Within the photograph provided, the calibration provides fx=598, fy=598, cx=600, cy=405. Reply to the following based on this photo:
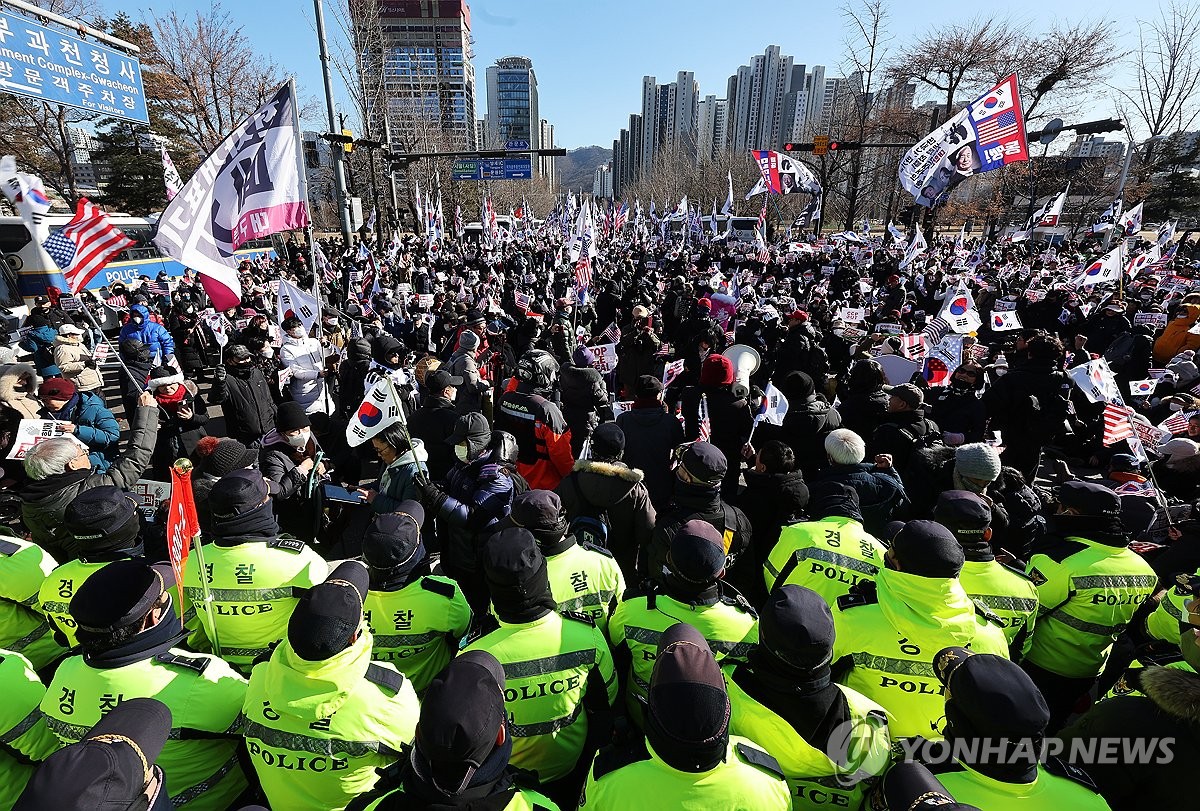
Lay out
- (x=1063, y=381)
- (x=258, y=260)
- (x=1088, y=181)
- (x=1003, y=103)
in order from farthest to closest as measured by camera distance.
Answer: (x=1088, y=181) < (x=258, y=260) < (x=1003, y=103) < (x=1063, y=381)

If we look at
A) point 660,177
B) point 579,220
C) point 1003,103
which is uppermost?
point 660,177

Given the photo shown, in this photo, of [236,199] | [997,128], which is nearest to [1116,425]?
[236,199]

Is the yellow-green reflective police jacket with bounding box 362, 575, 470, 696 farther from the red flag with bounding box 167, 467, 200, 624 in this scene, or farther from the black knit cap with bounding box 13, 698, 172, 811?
the black knit cap with bounding box 13, 698, 172, 811

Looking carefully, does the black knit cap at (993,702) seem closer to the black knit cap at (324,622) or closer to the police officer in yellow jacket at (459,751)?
the police officer in yellow jacket at (459,751)

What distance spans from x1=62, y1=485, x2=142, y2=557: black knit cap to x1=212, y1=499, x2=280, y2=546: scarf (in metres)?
0.41

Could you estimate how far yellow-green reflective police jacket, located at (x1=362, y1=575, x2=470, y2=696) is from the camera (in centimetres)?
275

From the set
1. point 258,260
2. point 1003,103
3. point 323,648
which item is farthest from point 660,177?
point 323,648

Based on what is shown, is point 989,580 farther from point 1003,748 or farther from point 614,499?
point 614,499

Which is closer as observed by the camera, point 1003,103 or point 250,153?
point 250,153

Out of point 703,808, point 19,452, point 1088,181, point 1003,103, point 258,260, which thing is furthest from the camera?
point 1088,181

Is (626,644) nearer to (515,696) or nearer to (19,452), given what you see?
(515,696)

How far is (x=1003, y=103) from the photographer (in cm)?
1111

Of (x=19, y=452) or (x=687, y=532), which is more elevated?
(x=687, y=532)

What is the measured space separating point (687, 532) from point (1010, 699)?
1.21 metres
